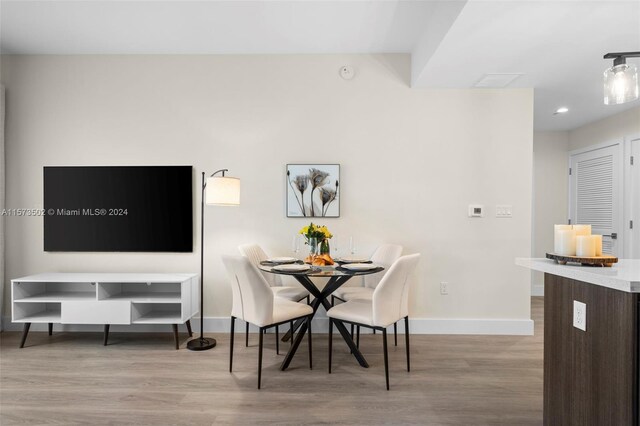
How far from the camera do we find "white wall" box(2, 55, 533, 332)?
3.68 meters

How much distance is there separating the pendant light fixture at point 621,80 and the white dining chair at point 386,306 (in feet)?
4.69

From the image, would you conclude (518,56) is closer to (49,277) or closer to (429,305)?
(429,305)

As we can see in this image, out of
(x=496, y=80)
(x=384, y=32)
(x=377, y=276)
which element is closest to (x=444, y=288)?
(x=377, y=276)

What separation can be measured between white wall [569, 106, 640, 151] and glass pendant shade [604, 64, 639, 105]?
12.0ft

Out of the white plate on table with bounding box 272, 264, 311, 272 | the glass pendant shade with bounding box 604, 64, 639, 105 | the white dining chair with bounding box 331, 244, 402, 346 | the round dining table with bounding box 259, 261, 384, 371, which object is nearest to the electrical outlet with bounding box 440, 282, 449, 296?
the white dining chair with bounding box 331, 244, 402, 346

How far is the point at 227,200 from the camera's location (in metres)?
3.15

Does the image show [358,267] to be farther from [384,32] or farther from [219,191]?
[384,32]

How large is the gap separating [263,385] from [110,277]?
188cm

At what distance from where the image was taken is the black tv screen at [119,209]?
369 cm

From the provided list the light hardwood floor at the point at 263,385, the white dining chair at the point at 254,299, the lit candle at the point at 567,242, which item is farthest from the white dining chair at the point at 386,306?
the lit candle at the point at 567,242

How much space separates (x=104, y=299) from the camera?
3283 mm

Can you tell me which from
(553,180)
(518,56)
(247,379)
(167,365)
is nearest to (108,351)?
(167,365)

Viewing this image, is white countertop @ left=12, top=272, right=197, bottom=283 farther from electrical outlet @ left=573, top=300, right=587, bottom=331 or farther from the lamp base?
electrical outlet @ left=573, top=300, right=587, bottom=331

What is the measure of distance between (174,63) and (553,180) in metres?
5.53
